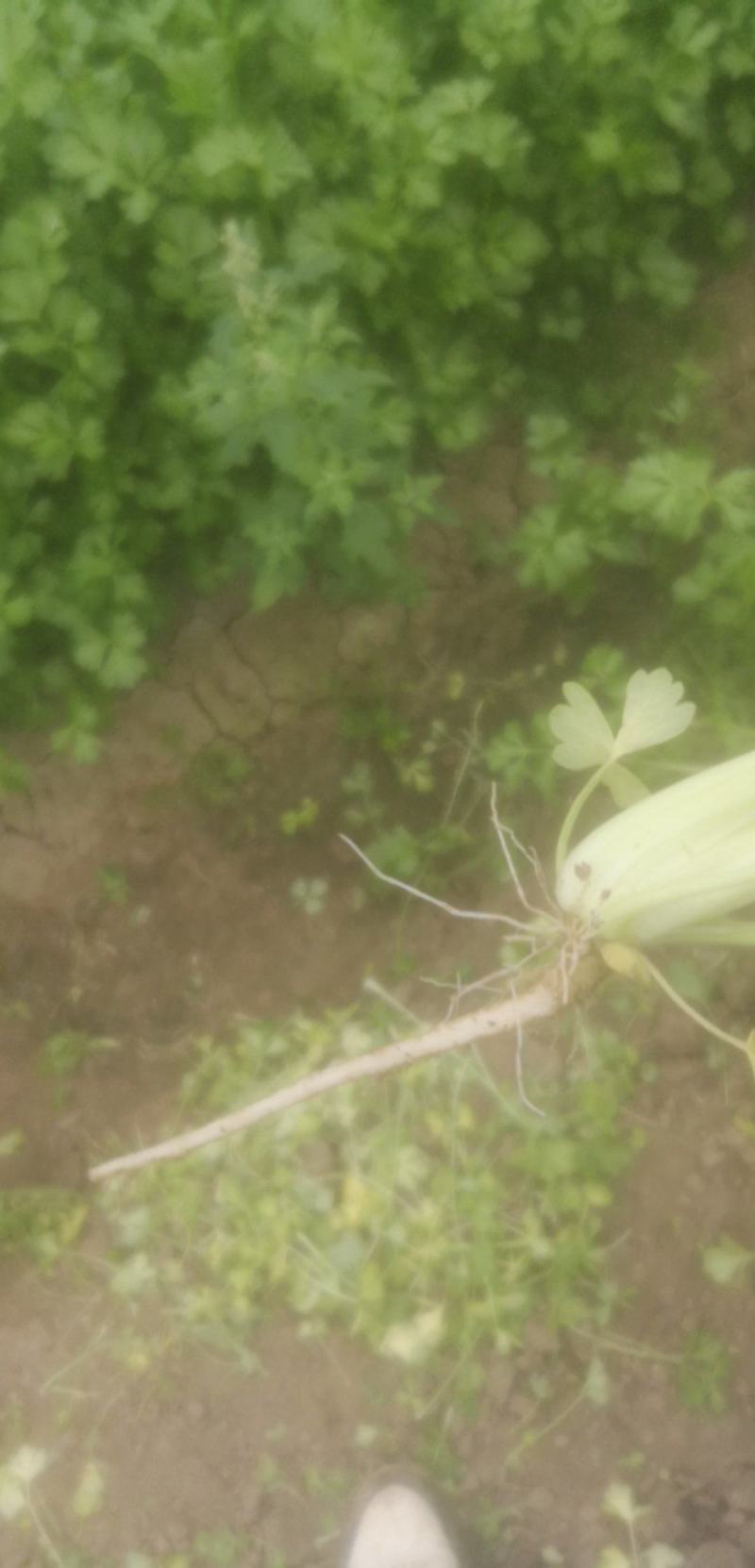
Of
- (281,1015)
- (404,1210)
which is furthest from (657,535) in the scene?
(404,1210)

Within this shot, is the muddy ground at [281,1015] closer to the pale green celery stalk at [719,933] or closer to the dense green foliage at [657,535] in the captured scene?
the dense green foliage at [657,535]

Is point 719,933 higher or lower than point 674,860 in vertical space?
lower

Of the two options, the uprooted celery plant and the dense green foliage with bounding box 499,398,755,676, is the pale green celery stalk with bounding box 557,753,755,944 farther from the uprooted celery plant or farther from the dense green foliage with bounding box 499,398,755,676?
the dense green foliage with bounding box 499,398,755,676

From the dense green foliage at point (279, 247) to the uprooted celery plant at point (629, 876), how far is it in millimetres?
663

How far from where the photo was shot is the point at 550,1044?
235 cm

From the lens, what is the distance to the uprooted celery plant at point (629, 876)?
1705 mm

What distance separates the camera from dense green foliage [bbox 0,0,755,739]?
74.7 inches

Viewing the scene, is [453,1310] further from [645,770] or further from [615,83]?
[615,83]

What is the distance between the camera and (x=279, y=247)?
2082 millimetres

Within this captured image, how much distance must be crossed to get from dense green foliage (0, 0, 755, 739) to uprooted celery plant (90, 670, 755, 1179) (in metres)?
0.66

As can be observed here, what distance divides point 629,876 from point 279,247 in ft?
4.43

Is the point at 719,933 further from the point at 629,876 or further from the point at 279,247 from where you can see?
the point at 279,247

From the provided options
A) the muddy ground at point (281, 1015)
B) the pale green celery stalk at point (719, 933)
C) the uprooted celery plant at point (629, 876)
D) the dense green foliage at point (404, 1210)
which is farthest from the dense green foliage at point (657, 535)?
the dense green foliage at point (404, 1210)

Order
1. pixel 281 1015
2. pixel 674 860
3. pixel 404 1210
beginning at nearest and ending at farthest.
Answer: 1. pixel 674 860
2. pixel 404 1210
3. pixel 281 1015
